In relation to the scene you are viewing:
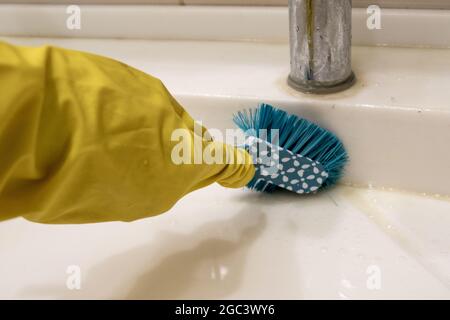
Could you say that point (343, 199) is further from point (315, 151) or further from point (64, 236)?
point (64, 236)

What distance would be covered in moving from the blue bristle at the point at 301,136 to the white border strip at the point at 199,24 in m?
0.14

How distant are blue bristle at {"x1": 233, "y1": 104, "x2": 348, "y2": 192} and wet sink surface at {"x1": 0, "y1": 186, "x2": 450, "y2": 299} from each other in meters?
0.04

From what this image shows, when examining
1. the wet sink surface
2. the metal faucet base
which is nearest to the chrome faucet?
the metal faucet base

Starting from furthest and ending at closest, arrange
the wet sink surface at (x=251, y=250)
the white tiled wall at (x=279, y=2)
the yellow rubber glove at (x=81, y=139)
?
the white tiled wall at (x=279, y=2) < the wet sink surface at (x=251, y=250) < the yellow rubber glove at (x=81, y=139)

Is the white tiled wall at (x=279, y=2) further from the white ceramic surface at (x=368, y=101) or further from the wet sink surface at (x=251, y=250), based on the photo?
the wet sink surface at (x=251, y=250)

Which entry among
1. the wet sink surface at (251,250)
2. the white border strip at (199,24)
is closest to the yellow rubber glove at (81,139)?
the wet sink surface at (251,250)

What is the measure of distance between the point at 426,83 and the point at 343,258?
186 mm

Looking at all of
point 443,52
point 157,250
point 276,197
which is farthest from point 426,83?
point 157,250

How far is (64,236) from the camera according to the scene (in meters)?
0.42

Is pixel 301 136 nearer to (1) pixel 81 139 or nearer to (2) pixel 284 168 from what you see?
(2) pixel 284 168

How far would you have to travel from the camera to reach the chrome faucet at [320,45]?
39 cm

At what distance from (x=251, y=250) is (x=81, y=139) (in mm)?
184

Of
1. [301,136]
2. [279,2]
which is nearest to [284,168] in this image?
[301,136]

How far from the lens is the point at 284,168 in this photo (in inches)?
16.3
